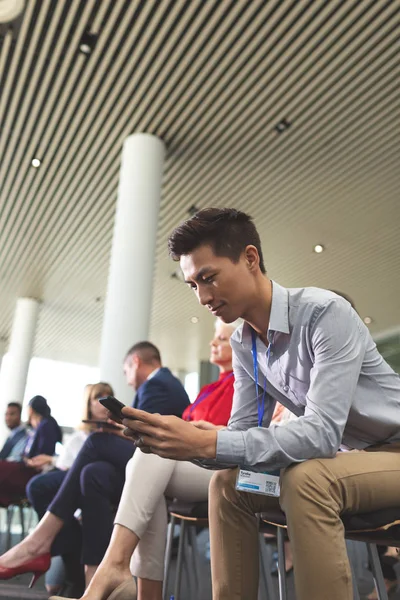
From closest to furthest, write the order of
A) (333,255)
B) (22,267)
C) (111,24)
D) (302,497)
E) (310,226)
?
(302,497), (111,24), (310,226), (333,255), (22,267)

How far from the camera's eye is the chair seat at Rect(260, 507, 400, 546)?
1.10 m

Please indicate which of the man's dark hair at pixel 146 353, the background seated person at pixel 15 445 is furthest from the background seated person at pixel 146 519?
the background seated person at pixel 15 445

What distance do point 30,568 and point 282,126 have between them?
4899mm

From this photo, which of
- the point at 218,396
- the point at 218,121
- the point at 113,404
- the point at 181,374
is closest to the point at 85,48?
the point at 218,121

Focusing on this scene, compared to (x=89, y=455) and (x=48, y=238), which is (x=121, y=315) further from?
(x=48, y=238)

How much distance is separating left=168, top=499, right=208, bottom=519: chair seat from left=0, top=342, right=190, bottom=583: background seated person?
0.37 metres

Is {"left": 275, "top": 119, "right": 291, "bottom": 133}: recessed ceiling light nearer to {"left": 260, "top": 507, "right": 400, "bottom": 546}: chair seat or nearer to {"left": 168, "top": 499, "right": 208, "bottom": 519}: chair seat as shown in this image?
{"left": 168, "top": 499, "right": 208, "bottom": 519}: chair seat

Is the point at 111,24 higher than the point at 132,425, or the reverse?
the point at 111,24

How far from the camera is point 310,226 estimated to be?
25.7 feet

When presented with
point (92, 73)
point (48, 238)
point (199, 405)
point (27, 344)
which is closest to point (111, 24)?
point (92, 73)

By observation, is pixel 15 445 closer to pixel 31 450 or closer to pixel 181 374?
pixel 31 450

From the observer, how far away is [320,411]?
1.05 m

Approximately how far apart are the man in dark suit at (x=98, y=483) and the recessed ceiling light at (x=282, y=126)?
395cm

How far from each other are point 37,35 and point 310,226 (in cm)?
452
